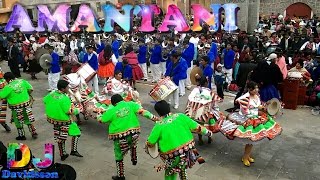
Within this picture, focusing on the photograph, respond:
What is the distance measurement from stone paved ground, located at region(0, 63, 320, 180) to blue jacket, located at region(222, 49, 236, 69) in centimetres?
326

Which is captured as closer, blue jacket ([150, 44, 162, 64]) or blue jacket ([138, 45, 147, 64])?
blue jacket ([150, 44, 162, 64])

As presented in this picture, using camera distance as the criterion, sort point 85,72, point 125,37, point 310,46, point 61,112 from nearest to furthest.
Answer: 1. point 61,112
2. point 85,72
3. point 310,46
4. point 125,37

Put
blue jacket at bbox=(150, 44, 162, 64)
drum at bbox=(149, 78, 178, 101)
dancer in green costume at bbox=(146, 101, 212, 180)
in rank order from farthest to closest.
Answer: blue jacket at bbox=(150, 44, 162, 64), drum at bbox=(149, 78, 178, 101), dancer in green costume at bbox=(146, 101, 212, 180)

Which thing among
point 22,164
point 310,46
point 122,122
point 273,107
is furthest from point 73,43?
point 22,164

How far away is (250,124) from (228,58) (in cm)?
585

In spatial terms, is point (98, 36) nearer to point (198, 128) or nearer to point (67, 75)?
point (67, 75)

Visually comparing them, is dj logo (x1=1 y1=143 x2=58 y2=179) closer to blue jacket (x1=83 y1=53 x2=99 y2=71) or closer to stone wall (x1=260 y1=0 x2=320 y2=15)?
blue jacket (x1=83 y1=53 x2=99 y2=71)

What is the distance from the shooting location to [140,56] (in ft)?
43.8

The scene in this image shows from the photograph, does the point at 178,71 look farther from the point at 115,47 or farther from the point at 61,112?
the point at 115,47

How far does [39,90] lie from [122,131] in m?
7.98

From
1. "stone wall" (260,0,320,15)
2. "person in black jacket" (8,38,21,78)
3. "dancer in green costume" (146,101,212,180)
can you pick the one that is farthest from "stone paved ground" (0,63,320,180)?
"stone wall" (260,0,320,15)

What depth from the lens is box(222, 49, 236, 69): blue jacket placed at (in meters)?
12.1

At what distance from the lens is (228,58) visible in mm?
12188

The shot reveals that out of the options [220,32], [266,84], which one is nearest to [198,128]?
[266,84]
